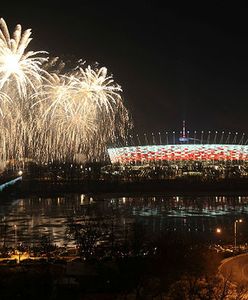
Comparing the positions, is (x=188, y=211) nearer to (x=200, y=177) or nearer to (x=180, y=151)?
(x=200, y=177)

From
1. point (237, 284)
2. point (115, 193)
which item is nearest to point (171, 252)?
point (237, 284)

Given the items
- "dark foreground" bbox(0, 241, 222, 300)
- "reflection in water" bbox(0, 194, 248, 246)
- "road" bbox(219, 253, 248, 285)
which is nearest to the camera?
"dark foreground" bbox(0, 241, 222, 300)

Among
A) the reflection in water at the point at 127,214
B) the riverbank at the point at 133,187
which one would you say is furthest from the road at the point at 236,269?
the riverbank at the point at 133,187

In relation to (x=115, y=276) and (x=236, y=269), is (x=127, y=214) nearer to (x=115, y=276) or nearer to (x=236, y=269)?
(x=236, y=269)

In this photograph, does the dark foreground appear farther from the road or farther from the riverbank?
the riverbank

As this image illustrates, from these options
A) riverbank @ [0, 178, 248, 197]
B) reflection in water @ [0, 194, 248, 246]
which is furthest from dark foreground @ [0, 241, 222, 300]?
riverbank @ [0, 178, 248, 197]

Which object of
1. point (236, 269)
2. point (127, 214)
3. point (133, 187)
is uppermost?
point (133, 187)

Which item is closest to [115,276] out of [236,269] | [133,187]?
[236,269]

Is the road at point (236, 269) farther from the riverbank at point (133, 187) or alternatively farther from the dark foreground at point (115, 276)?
the riverbank at point (133, 187)
